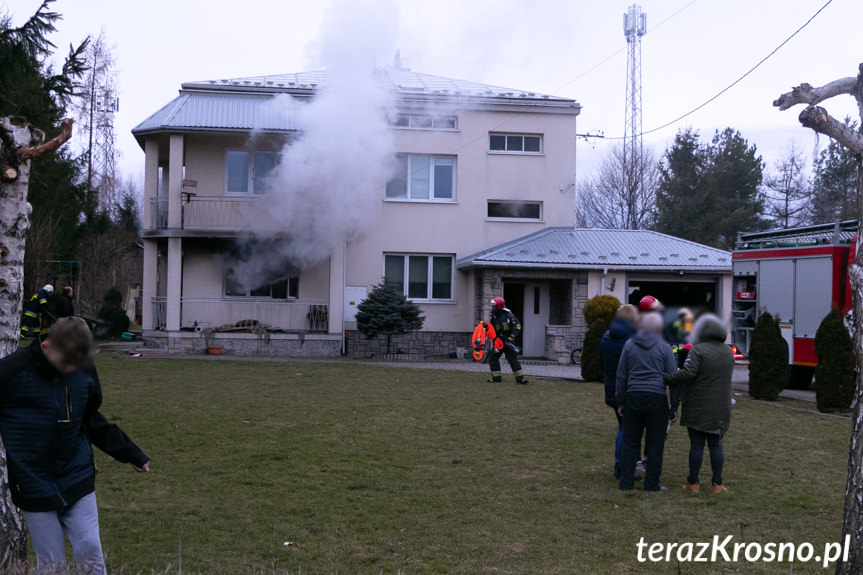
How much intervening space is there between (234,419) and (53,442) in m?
7.40

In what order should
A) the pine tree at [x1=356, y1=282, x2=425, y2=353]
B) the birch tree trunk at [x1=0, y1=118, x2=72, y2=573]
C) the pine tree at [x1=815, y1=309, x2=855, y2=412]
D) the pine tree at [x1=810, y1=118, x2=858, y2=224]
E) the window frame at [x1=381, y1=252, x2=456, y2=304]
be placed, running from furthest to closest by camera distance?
1. the pine tree at [x1=810, y1=118, x2=858, y2=224]
2. the window frame at [x1=381, y1=252, x2=456, y2=304]
3. the pine tree at [x1=356, y1=282, x2=425, y2=353]
4. the pine tree at [x1=815, y1=309, x2=855, y2=412]
5. the birch tree trunk at [x1=0, y1=118, x2=72, y2=573]

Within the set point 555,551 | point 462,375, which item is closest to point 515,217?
point 462,375

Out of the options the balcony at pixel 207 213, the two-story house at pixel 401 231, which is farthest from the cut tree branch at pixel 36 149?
→ the balcony at pixel 207 213

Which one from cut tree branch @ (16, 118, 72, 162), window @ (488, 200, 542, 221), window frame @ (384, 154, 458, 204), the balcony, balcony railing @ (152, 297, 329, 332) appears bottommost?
balcony railing @ (152, 297, 329, 332)

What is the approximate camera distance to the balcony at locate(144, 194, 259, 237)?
928 inches

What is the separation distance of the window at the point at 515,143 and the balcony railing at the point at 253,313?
7.55 meters

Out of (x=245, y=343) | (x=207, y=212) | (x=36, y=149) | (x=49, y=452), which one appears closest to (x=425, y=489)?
(x=49, y=452)

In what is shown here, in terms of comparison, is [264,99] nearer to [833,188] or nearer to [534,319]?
[534,319]

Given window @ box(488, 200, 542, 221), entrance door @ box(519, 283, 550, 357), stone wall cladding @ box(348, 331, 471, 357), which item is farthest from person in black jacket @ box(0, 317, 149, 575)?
window @ box(488, 200, 542, 221)

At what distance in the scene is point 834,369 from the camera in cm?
1362

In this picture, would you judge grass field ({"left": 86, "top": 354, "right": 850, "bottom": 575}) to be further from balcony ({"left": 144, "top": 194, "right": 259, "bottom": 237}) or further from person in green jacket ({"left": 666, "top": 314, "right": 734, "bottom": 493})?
→ balcony ({"left": 144, "top": 194, "right": 259, "bottom": 237})

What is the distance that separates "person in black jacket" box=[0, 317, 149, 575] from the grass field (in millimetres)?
945

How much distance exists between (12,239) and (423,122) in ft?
67.6

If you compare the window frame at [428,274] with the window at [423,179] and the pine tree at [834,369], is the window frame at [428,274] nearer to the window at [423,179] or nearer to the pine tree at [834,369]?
the window at [423,179]
